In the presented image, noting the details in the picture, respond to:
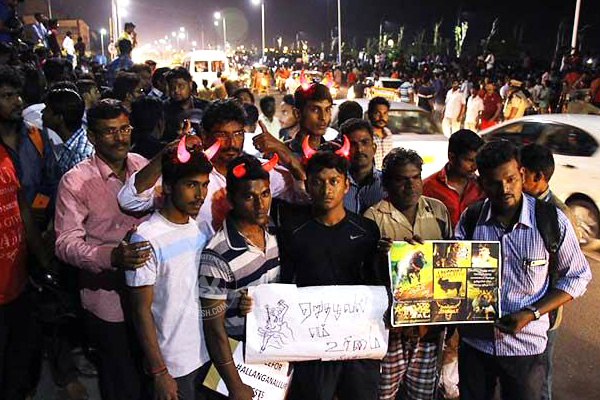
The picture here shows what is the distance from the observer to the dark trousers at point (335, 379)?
306 cm

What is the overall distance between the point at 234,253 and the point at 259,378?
28.3 inches

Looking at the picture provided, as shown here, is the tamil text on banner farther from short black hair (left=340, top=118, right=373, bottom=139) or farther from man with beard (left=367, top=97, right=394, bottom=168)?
man with beard (left=367, top=97, right=394, bottom=168)

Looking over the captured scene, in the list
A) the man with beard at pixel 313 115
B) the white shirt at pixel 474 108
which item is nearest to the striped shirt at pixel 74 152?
the man with beard at pixel 313 115

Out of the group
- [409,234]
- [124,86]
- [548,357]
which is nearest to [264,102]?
[124,86]

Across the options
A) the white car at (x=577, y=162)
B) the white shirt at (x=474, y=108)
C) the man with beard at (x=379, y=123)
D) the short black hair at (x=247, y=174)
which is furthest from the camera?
the white shirt at (x=474, y=108)

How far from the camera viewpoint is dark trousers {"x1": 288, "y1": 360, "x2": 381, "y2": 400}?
3062mm

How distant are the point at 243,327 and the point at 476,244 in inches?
50.8

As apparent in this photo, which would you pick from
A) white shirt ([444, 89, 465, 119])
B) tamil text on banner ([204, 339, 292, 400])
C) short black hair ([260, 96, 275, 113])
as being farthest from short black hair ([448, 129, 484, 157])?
white shirt ([444, 89, 465, 119])

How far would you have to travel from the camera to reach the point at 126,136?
3277mm

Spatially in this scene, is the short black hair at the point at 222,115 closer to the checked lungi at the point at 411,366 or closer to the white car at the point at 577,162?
the checked lungi at the point at 411,366

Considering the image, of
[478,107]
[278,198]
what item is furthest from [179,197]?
[478,107]

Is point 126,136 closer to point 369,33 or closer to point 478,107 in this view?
point 478,107

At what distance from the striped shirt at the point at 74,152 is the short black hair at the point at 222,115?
97cm

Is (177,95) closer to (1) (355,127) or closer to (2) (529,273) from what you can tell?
(1) (355,127)
